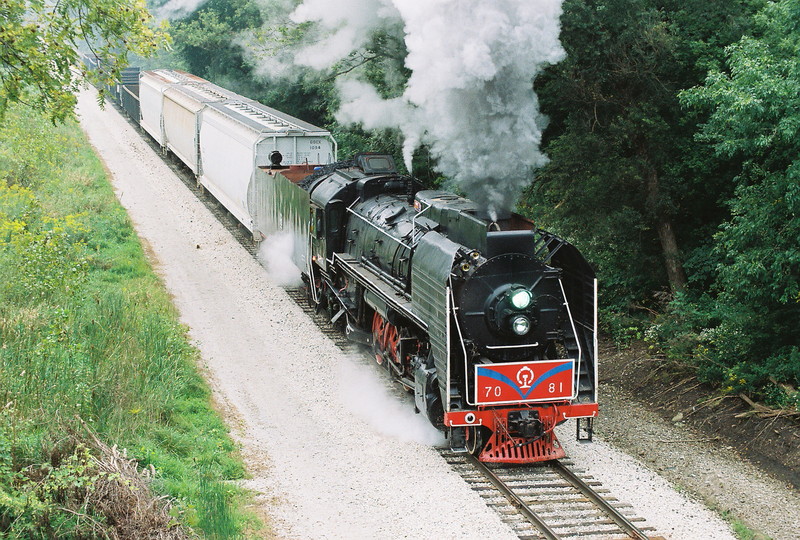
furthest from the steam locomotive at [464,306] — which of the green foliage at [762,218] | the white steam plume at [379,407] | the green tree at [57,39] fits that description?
the green tree at [57,39]

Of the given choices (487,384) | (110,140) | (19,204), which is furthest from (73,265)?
(110,140)

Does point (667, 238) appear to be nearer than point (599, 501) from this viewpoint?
No

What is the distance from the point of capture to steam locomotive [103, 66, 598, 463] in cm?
995

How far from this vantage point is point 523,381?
9992 mm

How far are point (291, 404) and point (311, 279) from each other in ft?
15.8

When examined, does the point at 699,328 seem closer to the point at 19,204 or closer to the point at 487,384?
the point at 487,384

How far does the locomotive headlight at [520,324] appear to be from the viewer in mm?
9886

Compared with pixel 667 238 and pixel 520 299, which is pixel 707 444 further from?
pixel 667 238

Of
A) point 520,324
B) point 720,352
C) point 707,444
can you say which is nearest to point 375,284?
point 520,324

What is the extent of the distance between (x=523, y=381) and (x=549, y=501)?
4.76 ft

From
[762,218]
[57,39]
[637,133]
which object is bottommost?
[762,218]

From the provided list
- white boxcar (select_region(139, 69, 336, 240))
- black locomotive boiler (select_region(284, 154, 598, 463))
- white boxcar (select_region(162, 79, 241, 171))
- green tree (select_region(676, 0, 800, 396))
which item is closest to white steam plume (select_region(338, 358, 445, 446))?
black locomotive boiler (select_region(284, 154, 598, 463))

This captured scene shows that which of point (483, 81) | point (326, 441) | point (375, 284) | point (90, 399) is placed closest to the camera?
point (90, 399)

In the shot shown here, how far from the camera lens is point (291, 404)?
12.2 metres
